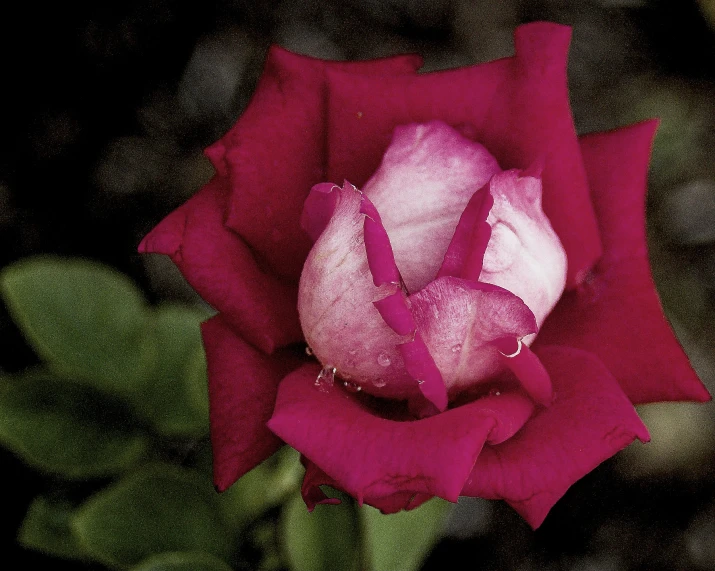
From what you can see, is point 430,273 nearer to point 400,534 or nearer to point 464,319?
point 464,319

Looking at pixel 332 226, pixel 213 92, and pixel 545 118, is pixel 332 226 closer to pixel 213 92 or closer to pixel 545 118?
pixel 545 118

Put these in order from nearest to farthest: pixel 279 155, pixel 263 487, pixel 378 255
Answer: pixel 378 255
pixel 279 155
pixel 263 487

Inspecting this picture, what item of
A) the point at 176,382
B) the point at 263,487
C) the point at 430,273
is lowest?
the point at 263,487

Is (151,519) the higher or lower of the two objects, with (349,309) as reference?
lower

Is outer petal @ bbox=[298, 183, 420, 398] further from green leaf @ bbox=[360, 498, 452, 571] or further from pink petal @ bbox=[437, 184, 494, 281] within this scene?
green leaf @ bbox=[360, 498, 452, 571]

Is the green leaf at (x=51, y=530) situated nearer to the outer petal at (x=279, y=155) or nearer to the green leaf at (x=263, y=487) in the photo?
the green leaf at (x=263, y=487)

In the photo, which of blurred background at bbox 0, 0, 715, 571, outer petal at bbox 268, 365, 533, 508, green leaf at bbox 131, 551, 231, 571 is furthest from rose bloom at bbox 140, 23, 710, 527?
blurred background at bbox 0, 0, 715, 571

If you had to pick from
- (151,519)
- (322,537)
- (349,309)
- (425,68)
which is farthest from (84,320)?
(425,68)
